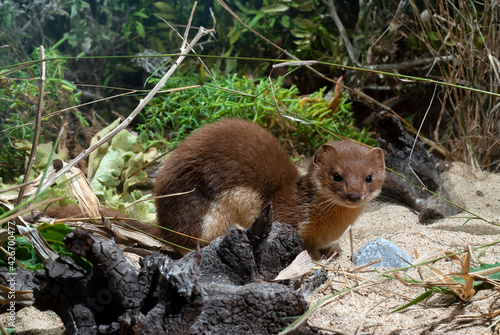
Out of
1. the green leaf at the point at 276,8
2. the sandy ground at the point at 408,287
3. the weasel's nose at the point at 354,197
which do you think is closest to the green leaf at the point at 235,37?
the green leaf at the point at 276,8

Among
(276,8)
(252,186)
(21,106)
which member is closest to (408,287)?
(252,186)

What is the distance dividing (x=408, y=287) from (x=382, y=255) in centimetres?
48

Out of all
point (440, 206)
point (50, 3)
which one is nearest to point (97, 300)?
point (440, 206)

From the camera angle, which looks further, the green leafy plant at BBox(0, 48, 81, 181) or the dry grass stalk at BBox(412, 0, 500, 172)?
the green leafy plant at BBox(0, 48, 81, 181)

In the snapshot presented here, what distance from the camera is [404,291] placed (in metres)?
2.62

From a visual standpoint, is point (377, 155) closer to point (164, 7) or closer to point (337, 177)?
point (337, 177)

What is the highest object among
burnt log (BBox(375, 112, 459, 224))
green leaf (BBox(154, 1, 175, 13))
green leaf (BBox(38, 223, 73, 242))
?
green leaf (BBox(154, 1, 175, 13))

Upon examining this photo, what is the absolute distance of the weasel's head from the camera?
11.1 feet

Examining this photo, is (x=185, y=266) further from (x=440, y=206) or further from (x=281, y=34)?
(x=281, y=34)

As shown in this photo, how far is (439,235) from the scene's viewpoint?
342 centimetres

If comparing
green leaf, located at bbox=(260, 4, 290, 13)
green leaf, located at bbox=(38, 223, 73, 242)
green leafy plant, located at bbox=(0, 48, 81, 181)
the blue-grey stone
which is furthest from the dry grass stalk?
green leafy plant, located at bbox=(0, 48, 81, 181)

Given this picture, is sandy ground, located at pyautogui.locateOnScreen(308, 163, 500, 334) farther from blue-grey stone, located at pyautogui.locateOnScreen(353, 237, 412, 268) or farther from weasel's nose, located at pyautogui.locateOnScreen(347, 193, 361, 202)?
weasel's nose, located at pyautogui.locateOnScreen(347, 193, 361, 202)

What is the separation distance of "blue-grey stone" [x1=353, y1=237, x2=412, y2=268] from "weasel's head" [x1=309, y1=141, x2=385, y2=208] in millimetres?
337

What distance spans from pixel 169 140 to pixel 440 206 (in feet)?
10.1
